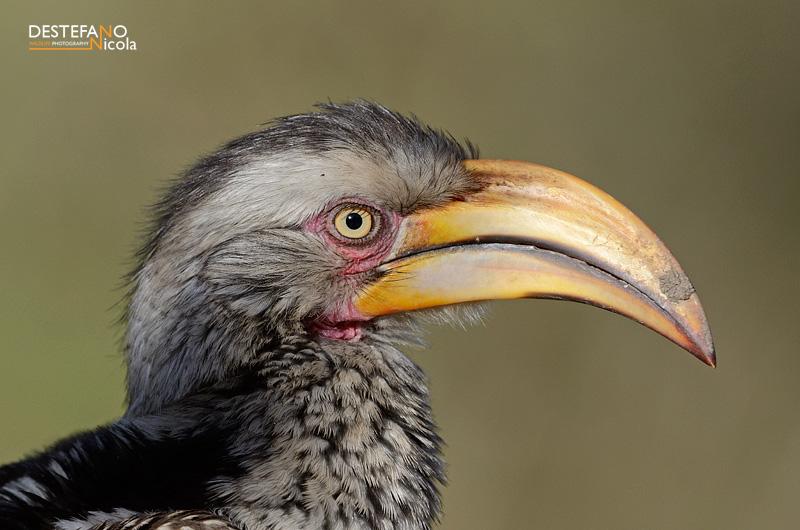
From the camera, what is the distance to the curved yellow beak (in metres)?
3.47

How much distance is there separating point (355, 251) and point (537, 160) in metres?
5.87

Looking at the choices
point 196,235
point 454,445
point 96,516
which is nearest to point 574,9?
point 454,445

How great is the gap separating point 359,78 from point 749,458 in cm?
444

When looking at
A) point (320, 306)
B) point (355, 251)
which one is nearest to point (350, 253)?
point (355, 251)

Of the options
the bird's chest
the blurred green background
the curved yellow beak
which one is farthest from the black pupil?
the blurred green background

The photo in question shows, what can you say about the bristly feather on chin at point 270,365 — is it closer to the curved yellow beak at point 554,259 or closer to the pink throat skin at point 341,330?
the pink throat skin at point 341,330

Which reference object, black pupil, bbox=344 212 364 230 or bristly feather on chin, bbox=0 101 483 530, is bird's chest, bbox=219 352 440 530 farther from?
black pupil, bbox=344 212 364 230

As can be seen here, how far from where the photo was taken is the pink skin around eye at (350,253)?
3.65 meters

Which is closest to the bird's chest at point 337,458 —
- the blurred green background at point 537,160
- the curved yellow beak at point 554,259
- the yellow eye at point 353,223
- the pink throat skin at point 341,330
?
the pink throat skin at point 341,330

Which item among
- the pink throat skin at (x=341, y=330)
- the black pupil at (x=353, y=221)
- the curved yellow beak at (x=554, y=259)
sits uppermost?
the black pupil at (x=353, y=221)

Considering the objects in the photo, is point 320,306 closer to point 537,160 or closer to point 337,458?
point 337,458

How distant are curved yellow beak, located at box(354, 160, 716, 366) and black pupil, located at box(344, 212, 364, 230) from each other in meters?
0.21

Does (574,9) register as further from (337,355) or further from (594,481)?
(337,355)

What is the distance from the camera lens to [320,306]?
3.63 metres
